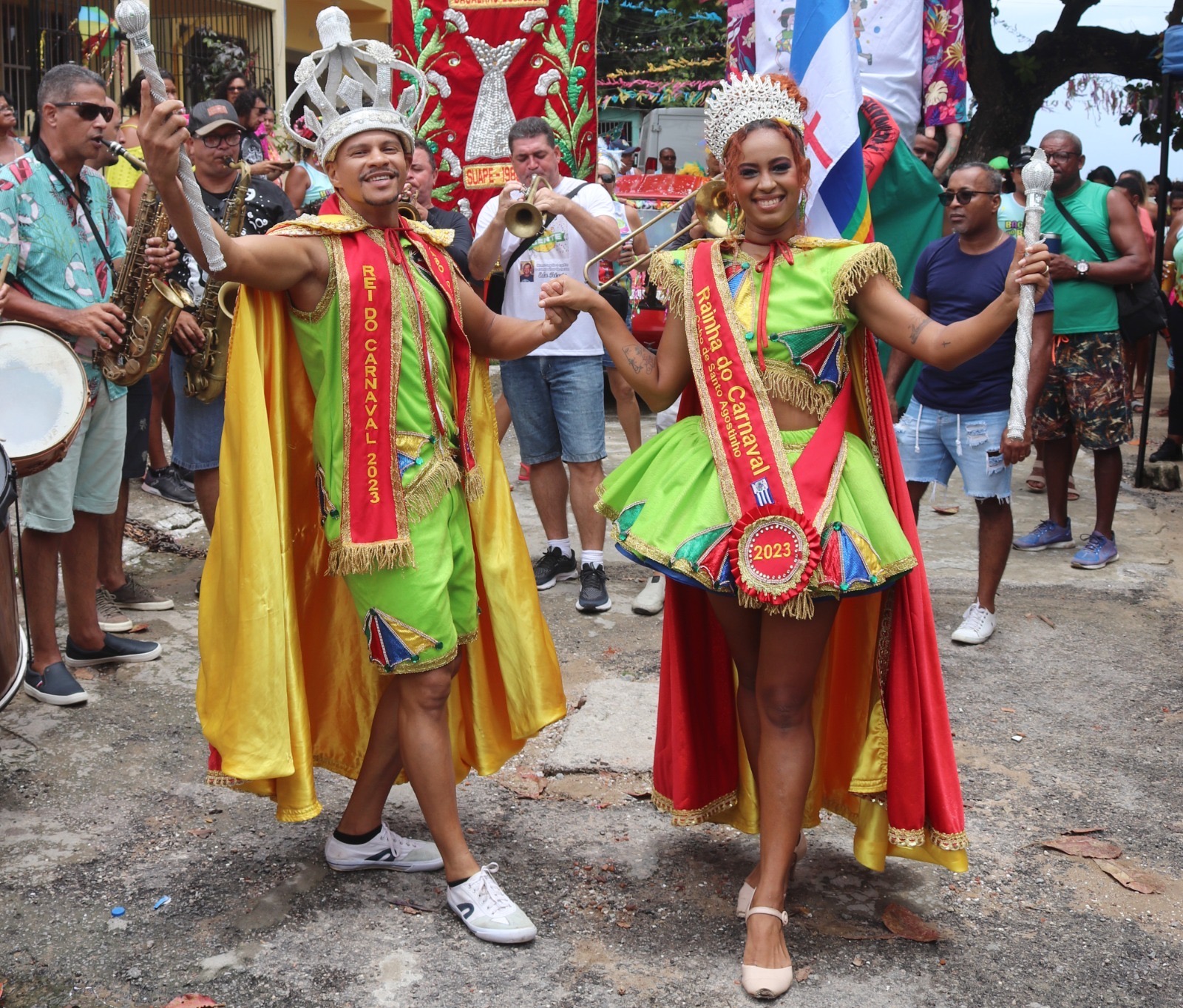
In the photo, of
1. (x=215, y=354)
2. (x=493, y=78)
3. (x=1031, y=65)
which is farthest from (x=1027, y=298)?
(x=1031, y=65)

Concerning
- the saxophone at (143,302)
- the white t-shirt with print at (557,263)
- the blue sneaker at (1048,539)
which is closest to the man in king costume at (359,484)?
the saxophone at (143,302)

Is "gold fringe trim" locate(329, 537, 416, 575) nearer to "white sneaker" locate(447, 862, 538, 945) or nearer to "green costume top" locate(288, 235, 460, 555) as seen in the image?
"green costume top" locate(288, 235, 460, 555)

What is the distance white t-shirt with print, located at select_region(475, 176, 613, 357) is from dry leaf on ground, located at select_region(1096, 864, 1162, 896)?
10.7 feet

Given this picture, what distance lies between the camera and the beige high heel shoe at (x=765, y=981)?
294cm

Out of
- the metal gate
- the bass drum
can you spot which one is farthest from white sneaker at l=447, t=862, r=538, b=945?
the metal gate

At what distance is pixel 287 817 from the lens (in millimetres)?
3273

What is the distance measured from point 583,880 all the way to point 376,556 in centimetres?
109

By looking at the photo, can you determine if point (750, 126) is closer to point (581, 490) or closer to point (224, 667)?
point (224, 667)

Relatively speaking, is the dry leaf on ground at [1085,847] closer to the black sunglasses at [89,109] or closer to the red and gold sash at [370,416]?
the red and gold sash at [370,416]

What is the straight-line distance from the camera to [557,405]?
606 cm

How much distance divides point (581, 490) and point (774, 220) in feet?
10.1

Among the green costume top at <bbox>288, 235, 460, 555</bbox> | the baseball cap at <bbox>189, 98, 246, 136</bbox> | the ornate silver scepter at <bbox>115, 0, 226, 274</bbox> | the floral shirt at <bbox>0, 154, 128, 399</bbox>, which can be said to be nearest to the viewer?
the ornate silver scepter at <bbox>115, 0, 226, 274</bbox>

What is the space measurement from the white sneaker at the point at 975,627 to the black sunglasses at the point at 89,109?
3984 millimetres

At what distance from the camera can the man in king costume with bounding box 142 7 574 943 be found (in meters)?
3.16
